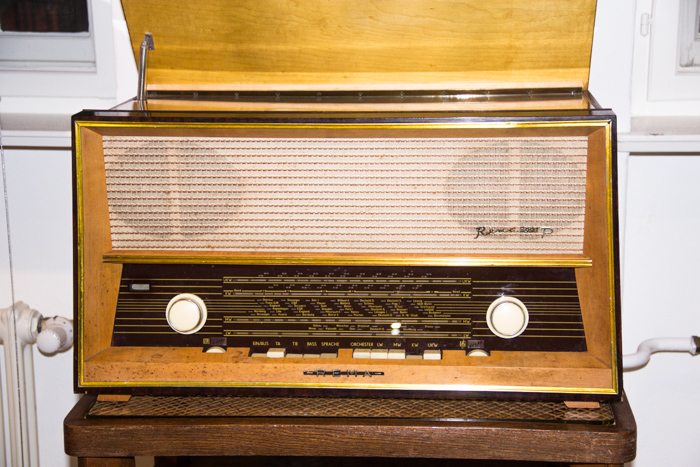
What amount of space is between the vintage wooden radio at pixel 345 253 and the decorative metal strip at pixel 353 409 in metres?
0.03

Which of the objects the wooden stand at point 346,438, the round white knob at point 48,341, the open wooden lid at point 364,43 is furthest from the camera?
the round white knob at point 48,341

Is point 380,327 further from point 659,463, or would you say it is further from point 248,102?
point 659,463

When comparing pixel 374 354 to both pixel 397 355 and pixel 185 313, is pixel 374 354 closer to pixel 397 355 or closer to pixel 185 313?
pixel 397 355

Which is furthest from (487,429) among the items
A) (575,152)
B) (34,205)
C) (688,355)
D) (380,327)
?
(34,205)

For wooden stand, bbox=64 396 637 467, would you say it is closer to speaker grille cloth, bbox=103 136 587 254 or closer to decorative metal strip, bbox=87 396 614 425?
decorative metal strip, bbox=87 396 614 425

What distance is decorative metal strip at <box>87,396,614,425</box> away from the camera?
0.84 meters

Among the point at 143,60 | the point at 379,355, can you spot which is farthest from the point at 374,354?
the point at 143,60

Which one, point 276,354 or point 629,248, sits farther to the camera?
point 629,248

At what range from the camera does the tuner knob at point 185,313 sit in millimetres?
885

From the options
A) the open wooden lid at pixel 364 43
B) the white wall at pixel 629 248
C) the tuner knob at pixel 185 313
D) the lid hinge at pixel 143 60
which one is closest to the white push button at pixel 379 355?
the tuner knob at pixel 185 313

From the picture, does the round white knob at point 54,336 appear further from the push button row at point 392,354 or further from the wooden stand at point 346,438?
the push button row at point 392,354

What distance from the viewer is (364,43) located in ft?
3.33

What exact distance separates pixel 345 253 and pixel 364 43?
40 cm

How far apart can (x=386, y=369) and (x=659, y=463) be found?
1028 mm
